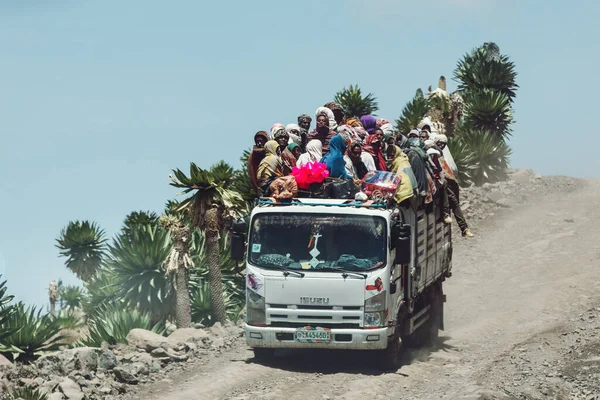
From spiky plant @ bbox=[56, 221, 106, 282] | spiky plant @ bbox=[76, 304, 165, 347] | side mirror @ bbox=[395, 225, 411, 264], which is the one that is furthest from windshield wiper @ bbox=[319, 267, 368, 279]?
spiky plant @ bbox=[56, 221, 106, 282]

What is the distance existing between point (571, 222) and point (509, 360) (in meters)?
19.5

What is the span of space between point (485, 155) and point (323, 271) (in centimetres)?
2748

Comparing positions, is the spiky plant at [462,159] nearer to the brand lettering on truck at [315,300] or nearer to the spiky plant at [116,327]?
the spiky plant at [116,327]

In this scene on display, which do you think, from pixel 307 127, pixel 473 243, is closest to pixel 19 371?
pixel 307 127

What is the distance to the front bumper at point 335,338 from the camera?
17047 mm

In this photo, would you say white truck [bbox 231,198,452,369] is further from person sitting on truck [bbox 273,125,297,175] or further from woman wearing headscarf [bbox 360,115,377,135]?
woman wearing headscarf [bbox 360,115,377,135]

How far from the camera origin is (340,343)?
56.2 ft

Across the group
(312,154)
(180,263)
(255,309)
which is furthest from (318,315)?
(180,263)

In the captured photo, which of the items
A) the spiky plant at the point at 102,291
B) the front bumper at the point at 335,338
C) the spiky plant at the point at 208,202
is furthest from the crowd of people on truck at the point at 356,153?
the spiky plant at the point at 102,291

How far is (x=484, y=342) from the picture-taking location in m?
22.2

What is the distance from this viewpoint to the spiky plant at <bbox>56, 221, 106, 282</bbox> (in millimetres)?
40062

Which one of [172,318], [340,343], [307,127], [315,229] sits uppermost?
[307,127]

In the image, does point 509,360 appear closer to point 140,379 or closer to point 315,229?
point 315,229

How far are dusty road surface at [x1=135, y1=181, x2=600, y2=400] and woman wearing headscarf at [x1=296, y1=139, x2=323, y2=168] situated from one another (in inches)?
136
